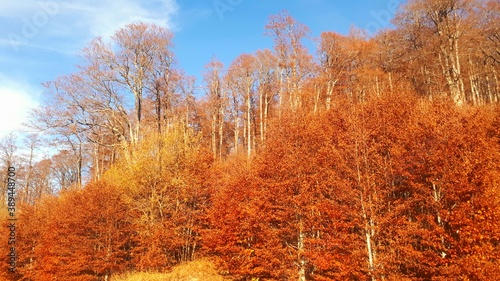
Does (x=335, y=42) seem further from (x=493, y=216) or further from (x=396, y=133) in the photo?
(x=493, y=216)

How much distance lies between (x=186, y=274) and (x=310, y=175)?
35.4 feet

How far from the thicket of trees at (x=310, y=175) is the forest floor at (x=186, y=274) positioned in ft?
2.74

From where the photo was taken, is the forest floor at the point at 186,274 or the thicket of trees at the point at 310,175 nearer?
the thicket of trees at the point at 310,175

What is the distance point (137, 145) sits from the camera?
26531 millimetres

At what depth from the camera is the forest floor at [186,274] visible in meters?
20.9

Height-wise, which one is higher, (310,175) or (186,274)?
(310,175)

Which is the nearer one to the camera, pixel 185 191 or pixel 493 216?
pixel 493 216

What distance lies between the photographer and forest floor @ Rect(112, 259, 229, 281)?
20.9m

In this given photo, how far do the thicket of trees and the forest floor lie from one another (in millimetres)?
836

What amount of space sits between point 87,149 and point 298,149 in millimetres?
35438

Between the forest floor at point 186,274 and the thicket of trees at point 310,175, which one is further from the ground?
the thicket of trees at point 310,175

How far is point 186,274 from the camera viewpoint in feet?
70.8

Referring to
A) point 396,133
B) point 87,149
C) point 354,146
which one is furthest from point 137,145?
point 87,149

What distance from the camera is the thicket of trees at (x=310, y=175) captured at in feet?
Result: 47.8
